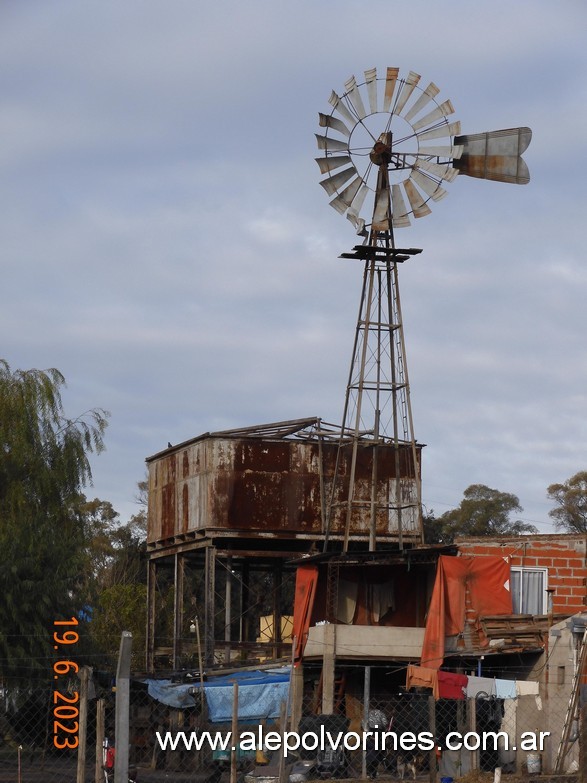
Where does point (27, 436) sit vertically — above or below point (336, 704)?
above

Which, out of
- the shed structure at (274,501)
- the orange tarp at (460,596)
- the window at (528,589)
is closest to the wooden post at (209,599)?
the shed structure at (274,501)

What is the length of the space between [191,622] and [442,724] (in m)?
40.3

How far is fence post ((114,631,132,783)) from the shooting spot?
11250 mm

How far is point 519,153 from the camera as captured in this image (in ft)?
120

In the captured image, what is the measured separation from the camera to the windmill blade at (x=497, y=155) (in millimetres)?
36625

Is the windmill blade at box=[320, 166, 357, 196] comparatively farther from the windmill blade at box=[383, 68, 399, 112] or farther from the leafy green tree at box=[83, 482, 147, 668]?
the leafy green tree at box=[83, 482, 147, 668]

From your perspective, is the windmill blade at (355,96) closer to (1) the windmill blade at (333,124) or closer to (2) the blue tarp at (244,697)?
(1) the windmill blade at (333,124)

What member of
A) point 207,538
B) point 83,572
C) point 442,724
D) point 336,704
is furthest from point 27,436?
point 442,724

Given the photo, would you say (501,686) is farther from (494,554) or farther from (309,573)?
(309,573)

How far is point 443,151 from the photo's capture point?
37.2m

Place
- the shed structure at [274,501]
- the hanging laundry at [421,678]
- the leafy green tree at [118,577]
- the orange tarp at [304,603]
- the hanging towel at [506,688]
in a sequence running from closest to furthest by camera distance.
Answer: the hanging towel at [506,688], the hanging laundry at [421,678], the orange tarp at [304,603], the shed structure at [274,501], the leafy green tree at [118,577]

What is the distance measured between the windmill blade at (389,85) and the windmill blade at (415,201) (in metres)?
2.34

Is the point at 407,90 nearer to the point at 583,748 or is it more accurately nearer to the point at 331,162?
the point at 331,162

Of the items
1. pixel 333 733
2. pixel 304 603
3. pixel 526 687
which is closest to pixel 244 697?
pixel 304 603
